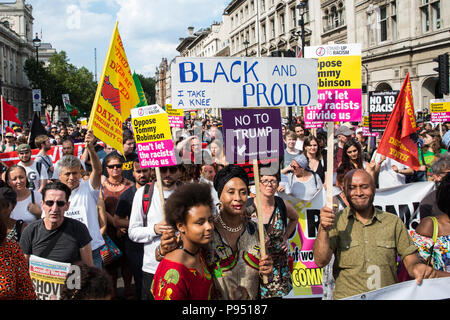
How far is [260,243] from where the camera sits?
10.0 feet

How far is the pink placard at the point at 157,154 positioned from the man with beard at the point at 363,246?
5.84ft

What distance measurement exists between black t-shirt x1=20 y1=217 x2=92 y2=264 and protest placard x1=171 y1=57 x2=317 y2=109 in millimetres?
1382

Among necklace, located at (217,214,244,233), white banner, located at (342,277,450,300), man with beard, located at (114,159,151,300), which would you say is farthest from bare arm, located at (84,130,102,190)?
white banner, located at (342,277,450,300)

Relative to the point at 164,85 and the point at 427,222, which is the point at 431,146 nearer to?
the point at 427,222

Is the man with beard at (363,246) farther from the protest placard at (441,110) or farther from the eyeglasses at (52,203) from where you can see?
the protest placard at (441,110)

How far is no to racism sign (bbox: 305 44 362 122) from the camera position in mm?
4305

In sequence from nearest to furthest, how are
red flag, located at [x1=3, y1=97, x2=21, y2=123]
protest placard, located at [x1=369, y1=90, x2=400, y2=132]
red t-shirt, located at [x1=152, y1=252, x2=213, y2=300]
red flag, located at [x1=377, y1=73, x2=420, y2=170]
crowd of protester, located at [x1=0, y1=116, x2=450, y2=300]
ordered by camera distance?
red t-shirt, located at [x1=152, y1=252, x2=213, y2=300] → crowd of protester, located at [x1=0, y1=116, x2=450, y2=300] → red flag, located at [x1=377, y1=73, x2=420, y2=170] → protest placard, located at [x1=369, y1=90, x2=400, y2=132] → red flag, located at [x1=3, y1=97, x2=21, y2=123]

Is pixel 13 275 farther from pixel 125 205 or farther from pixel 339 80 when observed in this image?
pixel 339 80

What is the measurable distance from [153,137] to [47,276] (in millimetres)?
1832

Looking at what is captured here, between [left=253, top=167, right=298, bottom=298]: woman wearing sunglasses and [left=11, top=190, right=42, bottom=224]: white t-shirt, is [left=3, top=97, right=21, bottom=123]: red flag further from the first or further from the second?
[left=253, top=167, right=298, bottom=298]: woman wearing sunglasses

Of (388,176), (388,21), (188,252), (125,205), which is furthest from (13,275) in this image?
(388,21)
